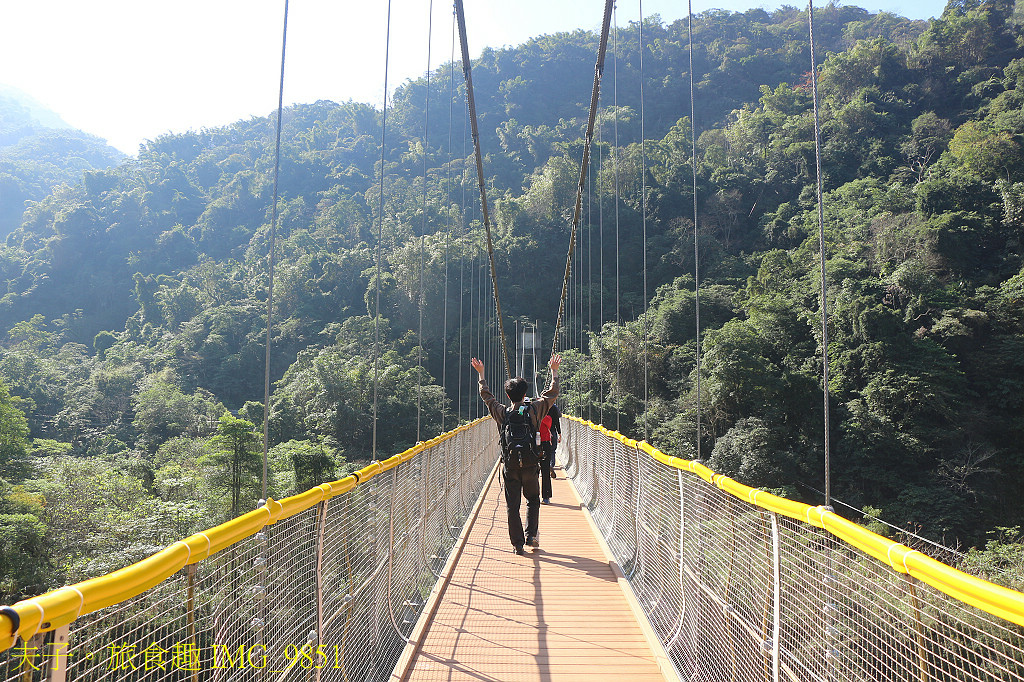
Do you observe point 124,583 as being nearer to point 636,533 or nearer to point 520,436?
point 520,436

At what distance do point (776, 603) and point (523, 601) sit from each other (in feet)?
5.03

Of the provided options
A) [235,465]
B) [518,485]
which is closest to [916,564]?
[518,485]

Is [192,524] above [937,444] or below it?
below

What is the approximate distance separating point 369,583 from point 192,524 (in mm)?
15830

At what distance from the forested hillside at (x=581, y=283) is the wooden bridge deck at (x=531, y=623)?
5.18ft

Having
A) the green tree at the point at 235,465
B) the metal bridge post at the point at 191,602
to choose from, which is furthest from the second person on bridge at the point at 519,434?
the green tree at the point at 235,465

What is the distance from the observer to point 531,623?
8.46 feet

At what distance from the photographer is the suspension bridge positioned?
939 millimetres

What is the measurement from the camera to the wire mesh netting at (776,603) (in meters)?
1.12

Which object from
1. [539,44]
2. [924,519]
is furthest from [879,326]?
[539,44]

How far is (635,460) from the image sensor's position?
3.46 m

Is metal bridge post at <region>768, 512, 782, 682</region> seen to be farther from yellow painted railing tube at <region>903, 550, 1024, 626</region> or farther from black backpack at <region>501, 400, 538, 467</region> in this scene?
black backpack at <region>501, 400, 538, 467</region>

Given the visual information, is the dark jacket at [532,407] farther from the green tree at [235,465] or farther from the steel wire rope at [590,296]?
the green tree at [235,465]

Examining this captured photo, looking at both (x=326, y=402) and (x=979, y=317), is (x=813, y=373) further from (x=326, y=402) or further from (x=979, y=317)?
(x=326, y=402)
